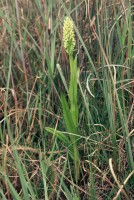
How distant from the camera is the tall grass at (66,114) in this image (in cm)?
92

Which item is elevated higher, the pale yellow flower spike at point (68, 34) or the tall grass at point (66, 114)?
the pale yellow flower spike at point (68, 34)

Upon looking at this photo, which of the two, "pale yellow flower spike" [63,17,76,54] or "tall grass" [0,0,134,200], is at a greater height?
"pale yellow flower spike" [63,17,76,54]

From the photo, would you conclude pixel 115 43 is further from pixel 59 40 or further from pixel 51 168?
pixel 51 168

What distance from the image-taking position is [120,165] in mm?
955

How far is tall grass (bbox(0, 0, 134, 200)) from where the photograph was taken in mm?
917

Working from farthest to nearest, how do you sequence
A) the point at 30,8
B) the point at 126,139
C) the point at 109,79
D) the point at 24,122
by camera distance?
the point at 30,8
the point at 24,122
the point at 109,79
the point at 126,139

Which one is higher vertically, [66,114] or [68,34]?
[68,34]

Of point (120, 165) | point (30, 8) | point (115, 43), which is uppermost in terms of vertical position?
point (30, 8)

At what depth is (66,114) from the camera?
93 centimetres

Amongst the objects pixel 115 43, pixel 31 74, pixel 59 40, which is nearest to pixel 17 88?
pixel 31 74

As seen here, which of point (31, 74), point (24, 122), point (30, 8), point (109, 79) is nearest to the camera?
point (109, 79)

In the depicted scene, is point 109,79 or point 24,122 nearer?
point 109,79

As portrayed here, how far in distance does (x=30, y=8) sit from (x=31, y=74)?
286 mm

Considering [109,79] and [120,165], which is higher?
[109,79]
